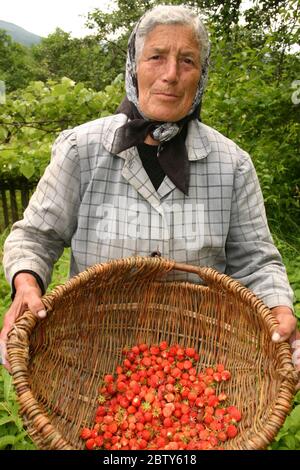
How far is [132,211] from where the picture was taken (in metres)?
1.64

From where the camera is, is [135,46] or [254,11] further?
[254,11]

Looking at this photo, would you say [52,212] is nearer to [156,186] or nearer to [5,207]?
[156,186]

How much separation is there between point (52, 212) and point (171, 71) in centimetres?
63

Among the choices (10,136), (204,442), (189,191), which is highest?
(189,191)

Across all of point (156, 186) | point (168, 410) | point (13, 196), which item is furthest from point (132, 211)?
point (13, 196)

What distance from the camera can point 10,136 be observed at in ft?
12.4

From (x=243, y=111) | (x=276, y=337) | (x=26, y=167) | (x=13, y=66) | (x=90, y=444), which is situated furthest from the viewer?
(x=13, y=66)

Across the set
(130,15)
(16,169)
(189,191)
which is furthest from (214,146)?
(130,15)

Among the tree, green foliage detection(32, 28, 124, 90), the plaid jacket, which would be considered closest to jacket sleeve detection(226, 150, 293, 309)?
the plaid jacket

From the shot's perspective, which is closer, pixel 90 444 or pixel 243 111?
pixel 90 444

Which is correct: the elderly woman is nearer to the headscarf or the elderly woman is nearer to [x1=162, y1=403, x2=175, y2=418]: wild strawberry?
the headscarf

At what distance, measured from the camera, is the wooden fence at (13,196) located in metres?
4.95
